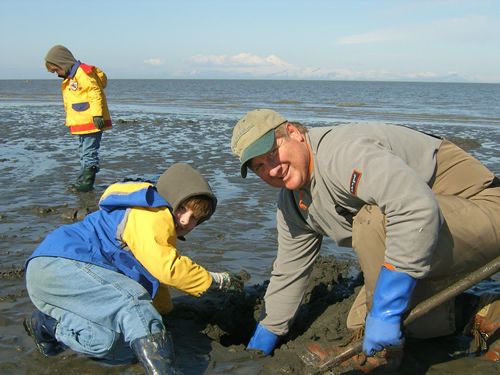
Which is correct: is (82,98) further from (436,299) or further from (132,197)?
(436,299)

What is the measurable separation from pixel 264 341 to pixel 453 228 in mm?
1434

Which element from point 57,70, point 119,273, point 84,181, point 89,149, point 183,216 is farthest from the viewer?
point 89,149

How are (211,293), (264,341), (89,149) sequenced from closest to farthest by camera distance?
(264,341) < (211,293) < (89,149)

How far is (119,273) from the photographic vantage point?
302 cm

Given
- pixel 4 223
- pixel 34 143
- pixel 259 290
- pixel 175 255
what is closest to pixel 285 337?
pixel 259 290

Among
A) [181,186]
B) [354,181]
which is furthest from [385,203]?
Result: [181,186]

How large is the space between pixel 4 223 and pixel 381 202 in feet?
14.8

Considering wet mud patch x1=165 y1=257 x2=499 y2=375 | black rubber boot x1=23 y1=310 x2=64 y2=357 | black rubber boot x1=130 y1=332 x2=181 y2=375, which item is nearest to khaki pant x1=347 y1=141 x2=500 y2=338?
wet mud patch x1=165 y1=257 x2=499 y2=375

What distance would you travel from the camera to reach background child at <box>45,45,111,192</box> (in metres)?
7.49

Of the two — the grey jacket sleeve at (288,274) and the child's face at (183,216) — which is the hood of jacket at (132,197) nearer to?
the child's face at (183,216)

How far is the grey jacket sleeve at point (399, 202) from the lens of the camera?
7.77 feet

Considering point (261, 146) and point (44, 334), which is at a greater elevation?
point (261, 146)

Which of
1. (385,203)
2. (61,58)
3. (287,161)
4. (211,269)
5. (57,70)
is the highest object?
(61,58)

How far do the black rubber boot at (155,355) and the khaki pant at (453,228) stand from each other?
108cm
